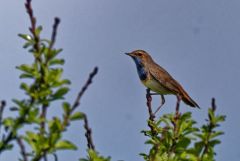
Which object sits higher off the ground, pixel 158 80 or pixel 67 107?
pixel 158 80

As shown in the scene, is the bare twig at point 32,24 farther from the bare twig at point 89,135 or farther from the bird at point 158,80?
the bird at point 158,80

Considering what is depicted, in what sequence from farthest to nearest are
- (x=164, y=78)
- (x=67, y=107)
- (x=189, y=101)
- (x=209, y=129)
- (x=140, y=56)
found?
(x=140, y=56) → (x=164, y=78) → (x=189, y=101) → (x=209, y=129) → (x=67, y=107)

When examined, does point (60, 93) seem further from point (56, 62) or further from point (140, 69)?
point (140, 69)

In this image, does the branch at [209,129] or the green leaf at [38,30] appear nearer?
the green leaf at [38,30]

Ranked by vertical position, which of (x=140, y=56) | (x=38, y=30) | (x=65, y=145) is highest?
(x=140, y=56)

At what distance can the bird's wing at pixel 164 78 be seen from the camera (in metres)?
15.6

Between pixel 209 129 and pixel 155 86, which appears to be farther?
pixel 155 86

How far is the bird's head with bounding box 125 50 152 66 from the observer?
55.6ft

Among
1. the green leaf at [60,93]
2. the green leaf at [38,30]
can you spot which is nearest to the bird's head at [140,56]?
the green leaf at [38,30]

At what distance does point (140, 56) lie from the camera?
17.2 meters

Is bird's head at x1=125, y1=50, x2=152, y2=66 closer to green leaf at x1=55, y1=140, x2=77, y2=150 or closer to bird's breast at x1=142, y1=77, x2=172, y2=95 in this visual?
bird's breast at x1=142, y1=77, x2=172, y2=95

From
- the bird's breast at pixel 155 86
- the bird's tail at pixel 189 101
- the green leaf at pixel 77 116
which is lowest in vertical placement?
the green leaf at pixel 77 116

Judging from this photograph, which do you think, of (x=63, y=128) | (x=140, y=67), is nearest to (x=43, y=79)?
(x=63, y=128)

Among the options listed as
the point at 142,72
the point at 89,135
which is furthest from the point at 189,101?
the point at 89,135
